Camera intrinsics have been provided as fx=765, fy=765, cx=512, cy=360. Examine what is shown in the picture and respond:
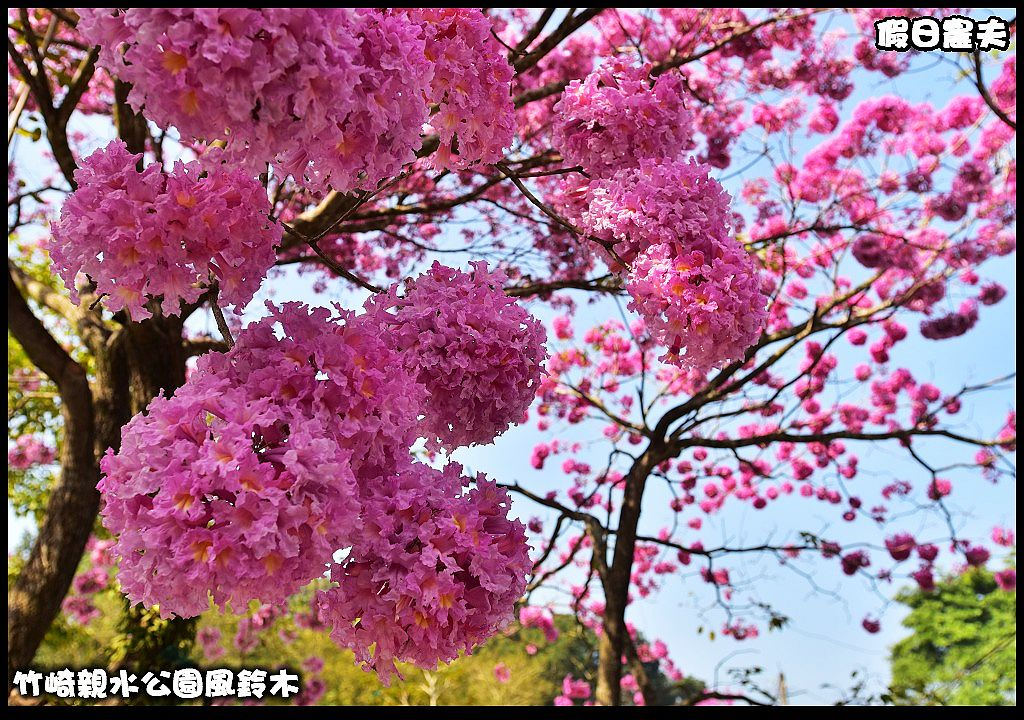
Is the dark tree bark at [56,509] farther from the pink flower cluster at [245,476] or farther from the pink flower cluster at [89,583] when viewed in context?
the pink flower cluster at [89,583]

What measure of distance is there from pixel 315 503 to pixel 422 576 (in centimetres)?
27

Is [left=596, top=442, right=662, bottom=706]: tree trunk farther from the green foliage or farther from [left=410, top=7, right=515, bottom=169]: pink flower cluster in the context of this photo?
the green foliage

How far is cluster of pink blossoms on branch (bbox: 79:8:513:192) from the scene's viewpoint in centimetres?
139

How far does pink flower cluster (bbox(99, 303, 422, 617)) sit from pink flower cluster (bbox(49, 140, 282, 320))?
0.25 m

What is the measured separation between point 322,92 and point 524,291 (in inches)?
123

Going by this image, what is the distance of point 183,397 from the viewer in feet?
4.88

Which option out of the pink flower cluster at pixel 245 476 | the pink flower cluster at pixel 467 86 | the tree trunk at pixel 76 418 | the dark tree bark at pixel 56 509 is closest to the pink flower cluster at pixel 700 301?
the pink flower cluster at pixel 467 86

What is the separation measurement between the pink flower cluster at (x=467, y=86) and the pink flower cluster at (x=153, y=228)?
22.5 inches

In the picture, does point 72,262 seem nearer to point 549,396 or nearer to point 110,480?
point 110,480

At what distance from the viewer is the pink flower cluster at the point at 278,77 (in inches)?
54.5

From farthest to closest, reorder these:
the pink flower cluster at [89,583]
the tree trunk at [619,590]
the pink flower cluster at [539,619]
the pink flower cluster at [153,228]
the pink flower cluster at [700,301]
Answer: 1. the pink flower cluster at [89,583]
2. the pink flower cluster at [539,619]
3. the tree trunk at [619,590]
4. the pink flower cluster at [700,301]
5. the pink flower cluster at [153,228]

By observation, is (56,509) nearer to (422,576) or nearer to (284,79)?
(422,576)

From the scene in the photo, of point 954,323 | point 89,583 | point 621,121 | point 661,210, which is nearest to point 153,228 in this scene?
point 661,210

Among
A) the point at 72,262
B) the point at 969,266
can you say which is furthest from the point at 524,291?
the point at 969,266
